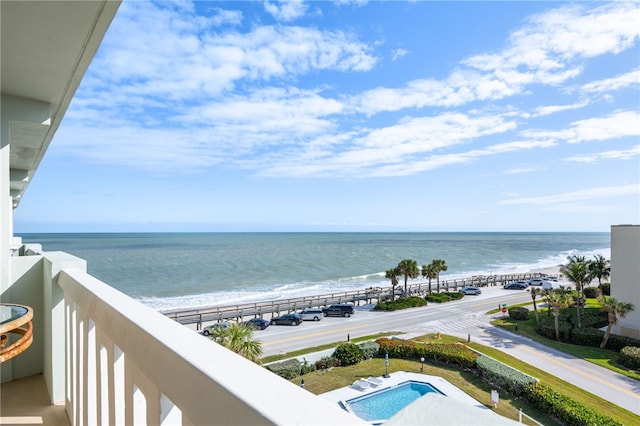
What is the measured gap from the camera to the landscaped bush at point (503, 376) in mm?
12156

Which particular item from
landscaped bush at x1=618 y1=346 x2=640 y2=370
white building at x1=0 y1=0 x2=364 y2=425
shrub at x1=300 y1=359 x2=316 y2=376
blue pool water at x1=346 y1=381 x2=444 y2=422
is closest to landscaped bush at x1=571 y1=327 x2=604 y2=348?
landscaped bush at x1=618 y1=346 x2=640 y2=370

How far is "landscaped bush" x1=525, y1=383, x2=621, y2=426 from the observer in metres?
9.96

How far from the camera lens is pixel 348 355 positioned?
1516cm

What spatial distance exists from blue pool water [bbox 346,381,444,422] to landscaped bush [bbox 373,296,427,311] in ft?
40.7

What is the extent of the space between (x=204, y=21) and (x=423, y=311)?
22.9 meters

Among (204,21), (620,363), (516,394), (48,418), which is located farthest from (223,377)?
(620,363)

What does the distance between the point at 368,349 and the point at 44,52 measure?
15.9 m

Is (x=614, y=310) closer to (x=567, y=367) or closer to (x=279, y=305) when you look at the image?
(x=567, y=367)

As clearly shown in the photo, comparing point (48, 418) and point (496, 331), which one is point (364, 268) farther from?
point (48, 418)

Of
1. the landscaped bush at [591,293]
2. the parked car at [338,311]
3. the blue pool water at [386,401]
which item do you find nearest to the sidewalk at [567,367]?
the blue pool water at [386,401]

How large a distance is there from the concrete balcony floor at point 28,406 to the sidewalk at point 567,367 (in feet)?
51.4

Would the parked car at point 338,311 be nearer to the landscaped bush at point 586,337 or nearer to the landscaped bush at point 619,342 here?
the landscaped bush at point 586,337

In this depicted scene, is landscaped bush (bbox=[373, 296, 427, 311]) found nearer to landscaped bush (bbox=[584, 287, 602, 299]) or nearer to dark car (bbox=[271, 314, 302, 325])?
dark car (bbox=[271, 314, 302, 325])

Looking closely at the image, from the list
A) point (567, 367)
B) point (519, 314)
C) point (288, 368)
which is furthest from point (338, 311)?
point (567, 367)
